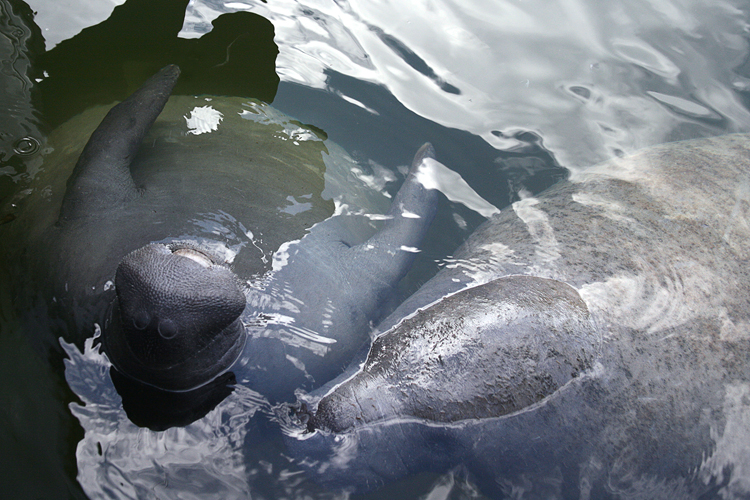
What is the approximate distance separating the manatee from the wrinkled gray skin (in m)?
0.41

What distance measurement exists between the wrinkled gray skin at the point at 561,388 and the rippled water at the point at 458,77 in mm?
1038

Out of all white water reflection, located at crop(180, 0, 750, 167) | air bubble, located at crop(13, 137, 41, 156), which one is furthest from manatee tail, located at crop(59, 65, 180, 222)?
white water reflection, located at crop(180, 0, 750, 167)

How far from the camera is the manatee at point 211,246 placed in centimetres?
241

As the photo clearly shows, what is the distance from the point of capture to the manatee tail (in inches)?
124

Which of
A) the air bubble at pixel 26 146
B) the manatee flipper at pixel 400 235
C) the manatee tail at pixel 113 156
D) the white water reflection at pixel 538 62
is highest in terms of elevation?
the white water reflection at pixel 538 62

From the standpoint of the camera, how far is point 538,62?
5465 mm

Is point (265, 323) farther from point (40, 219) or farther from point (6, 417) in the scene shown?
point (40, 219)

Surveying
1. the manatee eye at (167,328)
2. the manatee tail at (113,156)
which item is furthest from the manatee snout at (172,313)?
the manatee tail at (113,156)

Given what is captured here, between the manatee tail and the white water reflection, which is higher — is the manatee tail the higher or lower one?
the lower one

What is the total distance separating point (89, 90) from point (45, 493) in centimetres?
329

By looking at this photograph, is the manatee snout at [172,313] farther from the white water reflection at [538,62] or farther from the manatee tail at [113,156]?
the white water reflection at [538,62]

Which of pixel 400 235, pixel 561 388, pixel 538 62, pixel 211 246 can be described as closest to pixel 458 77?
pixel 538 62

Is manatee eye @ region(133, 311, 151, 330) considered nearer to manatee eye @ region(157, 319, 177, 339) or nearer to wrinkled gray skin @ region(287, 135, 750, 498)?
manatee eye @ region(157, 319, 177, 339)

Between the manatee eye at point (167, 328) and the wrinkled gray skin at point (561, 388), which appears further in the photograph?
the wrinkled gray skin at point (561, 388)
